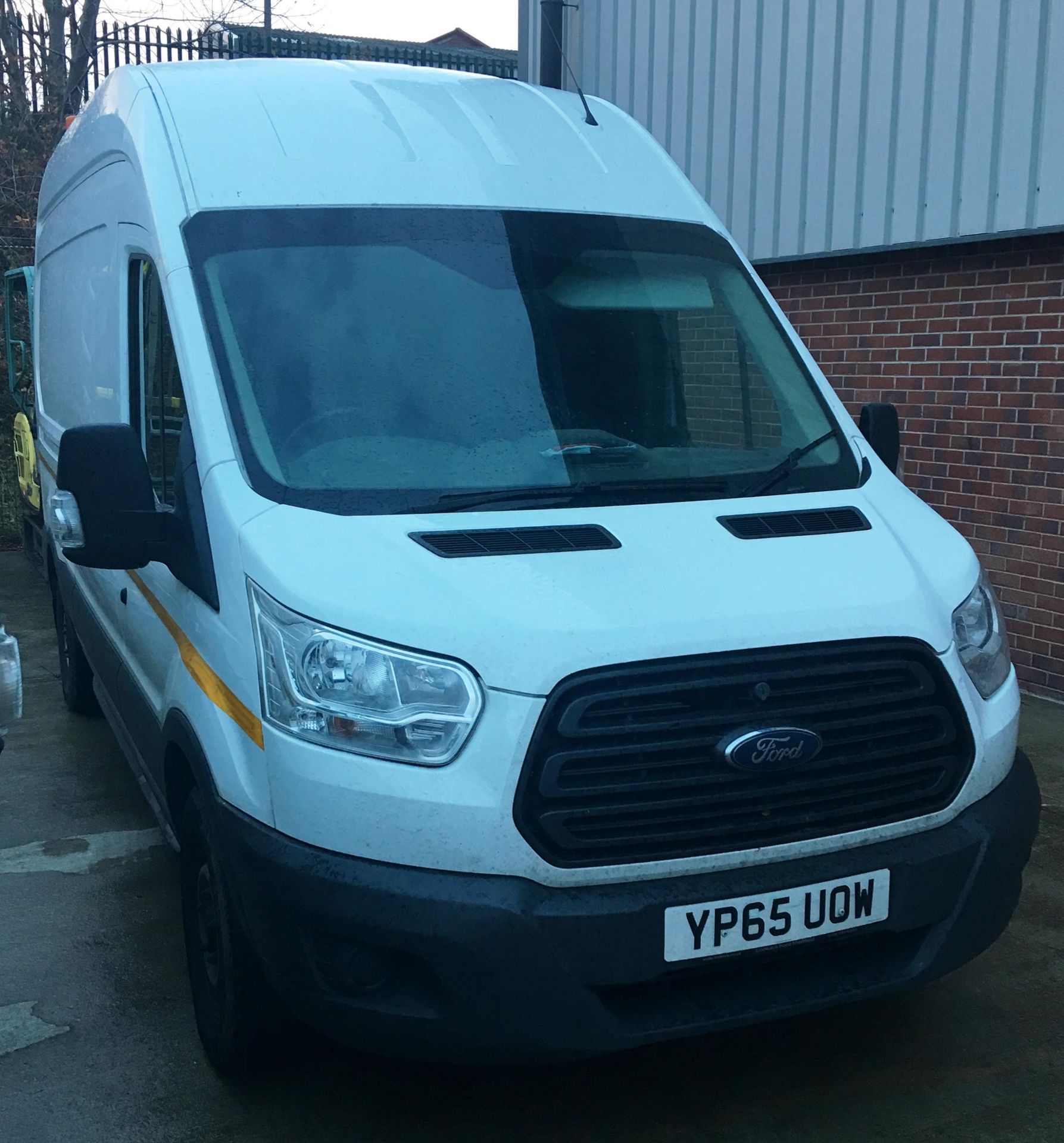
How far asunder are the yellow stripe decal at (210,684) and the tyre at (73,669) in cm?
264

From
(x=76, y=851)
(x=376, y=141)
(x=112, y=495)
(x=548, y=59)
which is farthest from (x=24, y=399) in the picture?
(x=112, y=495)

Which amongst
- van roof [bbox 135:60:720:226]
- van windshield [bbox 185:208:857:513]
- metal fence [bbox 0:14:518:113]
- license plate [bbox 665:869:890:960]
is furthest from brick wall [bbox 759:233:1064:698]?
metal fence [bbox 0:14:518:113]

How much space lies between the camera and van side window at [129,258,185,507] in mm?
3424

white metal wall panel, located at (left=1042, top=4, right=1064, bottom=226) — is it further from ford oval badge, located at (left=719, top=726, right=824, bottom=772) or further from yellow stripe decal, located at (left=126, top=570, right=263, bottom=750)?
yellow stripe decal, located at (left=126, top=570, right=263, bottom=750)

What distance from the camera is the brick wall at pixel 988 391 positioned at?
249 inches

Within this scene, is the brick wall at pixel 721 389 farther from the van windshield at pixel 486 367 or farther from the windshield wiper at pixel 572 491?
the windshield wiper at pixel 572 491

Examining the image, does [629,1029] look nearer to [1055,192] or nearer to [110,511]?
[110,511]

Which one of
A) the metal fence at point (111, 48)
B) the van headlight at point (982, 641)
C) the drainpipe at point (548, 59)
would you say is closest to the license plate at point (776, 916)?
the van headlight at point (982, 641)

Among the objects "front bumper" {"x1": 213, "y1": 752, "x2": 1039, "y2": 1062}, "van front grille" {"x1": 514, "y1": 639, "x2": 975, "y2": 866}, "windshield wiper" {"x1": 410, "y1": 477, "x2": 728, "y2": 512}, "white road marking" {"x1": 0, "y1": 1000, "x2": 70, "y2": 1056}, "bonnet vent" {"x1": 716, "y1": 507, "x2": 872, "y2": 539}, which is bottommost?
"white road marking" {"x1": 0, "y1": 1000, "x2": 70, "y2": 1056}

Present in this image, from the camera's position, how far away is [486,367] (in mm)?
3365

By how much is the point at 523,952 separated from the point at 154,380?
204cm

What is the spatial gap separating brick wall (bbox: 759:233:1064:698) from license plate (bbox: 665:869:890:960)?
13.3ft

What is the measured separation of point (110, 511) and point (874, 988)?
2.08 metres

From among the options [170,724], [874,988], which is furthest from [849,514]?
[170,724]
